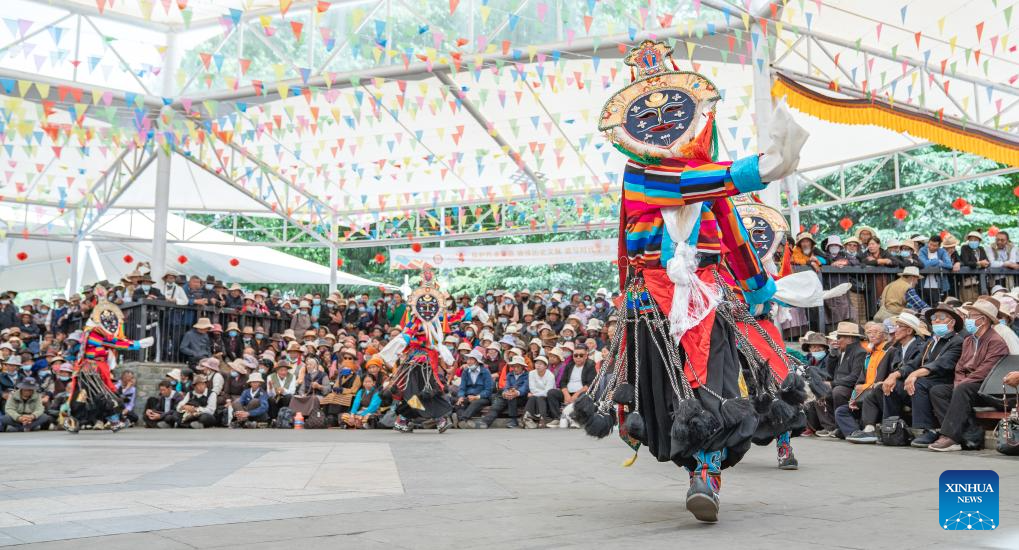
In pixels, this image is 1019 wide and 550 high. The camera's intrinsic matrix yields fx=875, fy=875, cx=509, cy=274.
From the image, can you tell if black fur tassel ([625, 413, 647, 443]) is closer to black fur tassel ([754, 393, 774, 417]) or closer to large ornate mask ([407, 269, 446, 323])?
black fur tassel ([754, 393, 774, 417])

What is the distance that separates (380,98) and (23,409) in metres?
7.48

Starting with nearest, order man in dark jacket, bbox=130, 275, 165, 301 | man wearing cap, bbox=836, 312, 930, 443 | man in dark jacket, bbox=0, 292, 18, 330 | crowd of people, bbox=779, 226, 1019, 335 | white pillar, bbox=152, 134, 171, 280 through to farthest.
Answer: man wearing cap, bbox=836, 312, 930, 443 < crowd of people, bbox=779, 226, 1019, 335 < man in dark jacket, bbox=130, 275, 165, 301 < man in dark jacket, bbox=0, 292, 18, 330 < white pillar, bbox=152, 134, 171, 280

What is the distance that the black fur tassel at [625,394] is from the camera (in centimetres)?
383

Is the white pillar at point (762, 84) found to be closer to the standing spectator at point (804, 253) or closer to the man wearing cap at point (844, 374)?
the standing spectator at point (804, 253)

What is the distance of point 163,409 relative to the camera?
13250 millimetres

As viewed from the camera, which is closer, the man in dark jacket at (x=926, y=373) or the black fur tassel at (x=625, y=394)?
the black fur tassel at (x=625, y=394)

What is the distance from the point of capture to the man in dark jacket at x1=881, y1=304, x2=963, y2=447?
725 cm

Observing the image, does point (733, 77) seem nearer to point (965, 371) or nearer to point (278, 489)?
point (965, 371)

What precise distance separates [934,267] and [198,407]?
1041 centimetres

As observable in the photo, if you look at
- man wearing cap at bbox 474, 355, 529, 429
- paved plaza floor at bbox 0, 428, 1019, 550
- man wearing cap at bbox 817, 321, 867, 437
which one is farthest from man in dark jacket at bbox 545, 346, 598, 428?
paved plaza floor at bbox 0, 428, 1019, 550

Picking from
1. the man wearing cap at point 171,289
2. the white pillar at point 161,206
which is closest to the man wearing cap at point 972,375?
the man wearing cap at point 171,289

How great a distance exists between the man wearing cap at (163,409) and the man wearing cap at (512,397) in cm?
461

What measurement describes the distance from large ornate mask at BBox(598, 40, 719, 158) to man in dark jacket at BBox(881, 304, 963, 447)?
4.57 meters

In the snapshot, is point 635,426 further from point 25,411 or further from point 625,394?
point 25,411
